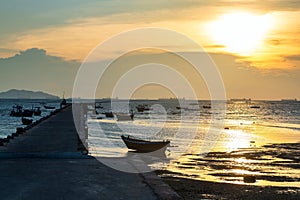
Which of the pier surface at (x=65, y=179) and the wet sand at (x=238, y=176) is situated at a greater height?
the pier surface at (x=65, y=179)

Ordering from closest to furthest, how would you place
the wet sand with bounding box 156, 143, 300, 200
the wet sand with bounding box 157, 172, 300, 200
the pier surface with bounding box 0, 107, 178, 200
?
the pier surface with bounding box 0, 107, 178, 200 < the wet sand with bounding box 157, 172, 300, 200 < the wet sand with bounding box 156, 143, 300, 200

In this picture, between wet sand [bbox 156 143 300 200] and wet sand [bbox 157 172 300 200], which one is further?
wet sand [bbox 156 143 300 200]

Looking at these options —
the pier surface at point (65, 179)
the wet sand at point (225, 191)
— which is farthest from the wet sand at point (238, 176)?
the pier surface at point (65, 179)

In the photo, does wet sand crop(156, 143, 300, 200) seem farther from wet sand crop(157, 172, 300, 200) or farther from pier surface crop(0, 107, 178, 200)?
pier surface crop(0, 107, 178, 200)

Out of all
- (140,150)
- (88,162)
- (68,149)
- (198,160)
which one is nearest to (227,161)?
(198,160)

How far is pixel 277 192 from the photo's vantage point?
2205 cm

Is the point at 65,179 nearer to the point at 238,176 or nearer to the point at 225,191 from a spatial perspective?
the point at 225,191

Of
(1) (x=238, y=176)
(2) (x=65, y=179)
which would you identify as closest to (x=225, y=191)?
(1) (x=238, y=176)

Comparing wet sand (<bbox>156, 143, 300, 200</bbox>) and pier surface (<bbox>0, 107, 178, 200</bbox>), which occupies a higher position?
pier surface (<bbox>0, 107, 178, 200</bbox>)

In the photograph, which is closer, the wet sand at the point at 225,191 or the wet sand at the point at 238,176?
the wet sand at the point at 225,191

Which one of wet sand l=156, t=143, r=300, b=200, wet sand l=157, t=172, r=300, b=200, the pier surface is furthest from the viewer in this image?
wet sand l=156, t=143, r=300, b=200

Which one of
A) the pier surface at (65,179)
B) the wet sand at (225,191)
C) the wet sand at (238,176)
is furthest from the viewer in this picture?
the wet sand at (238,176)

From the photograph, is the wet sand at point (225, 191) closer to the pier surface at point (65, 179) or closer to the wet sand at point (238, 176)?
the wet sand at point (238, 176)

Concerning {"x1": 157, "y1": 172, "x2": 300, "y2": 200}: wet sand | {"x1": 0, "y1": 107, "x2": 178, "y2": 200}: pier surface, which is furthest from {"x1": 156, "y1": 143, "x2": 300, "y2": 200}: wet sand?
{"x1": 0, "y1": 107, "x2": 178, "y2": 200}: pier surface
